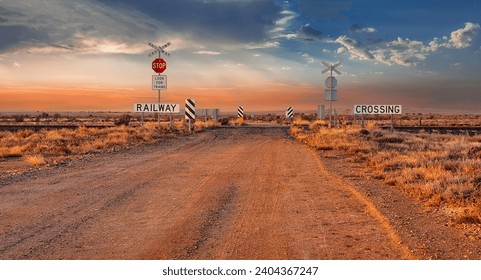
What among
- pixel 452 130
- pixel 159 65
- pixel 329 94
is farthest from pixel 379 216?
pixel 452 130

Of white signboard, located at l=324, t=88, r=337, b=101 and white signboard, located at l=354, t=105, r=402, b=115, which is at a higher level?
white signboard, located at l=324, t=88, r=337, b=101

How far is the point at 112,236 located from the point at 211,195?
11.7ft

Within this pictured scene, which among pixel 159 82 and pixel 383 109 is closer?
pixel 383 109

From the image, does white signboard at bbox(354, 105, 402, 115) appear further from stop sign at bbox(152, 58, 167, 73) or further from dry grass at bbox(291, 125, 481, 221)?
stop sign at bbox(152, 58, 167, 73)

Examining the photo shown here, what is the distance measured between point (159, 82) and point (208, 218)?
104 feet

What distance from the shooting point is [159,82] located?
38.7m

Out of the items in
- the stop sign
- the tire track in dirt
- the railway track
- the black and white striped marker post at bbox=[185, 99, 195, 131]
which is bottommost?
the tire track in dirt

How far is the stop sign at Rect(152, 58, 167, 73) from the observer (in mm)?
40750

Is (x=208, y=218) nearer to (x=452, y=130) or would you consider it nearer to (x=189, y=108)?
(x=189, y=108)

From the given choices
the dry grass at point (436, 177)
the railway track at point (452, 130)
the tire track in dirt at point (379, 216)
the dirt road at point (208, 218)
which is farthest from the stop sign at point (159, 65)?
the tire track in dirt at point (379, 216)

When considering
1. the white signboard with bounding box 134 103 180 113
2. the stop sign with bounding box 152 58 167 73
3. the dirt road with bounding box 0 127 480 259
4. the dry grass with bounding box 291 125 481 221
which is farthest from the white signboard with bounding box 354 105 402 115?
the dirt road with bounding box 0 127 480 259

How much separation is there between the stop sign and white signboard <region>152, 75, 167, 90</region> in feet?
6.87
